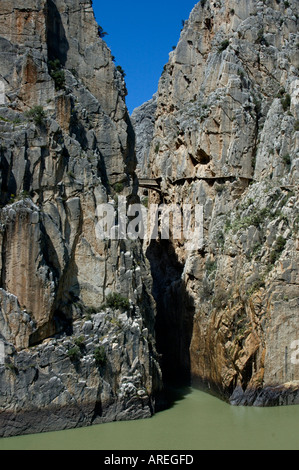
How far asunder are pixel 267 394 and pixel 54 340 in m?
12.7

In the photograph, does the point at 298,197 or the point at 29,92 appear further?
the point at 298,197

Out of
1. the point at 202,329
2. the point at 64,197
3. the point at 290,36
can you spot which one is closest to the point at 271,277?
the point at 202,329

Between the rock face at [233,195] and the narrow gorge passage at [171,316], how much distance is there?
0.14 meters

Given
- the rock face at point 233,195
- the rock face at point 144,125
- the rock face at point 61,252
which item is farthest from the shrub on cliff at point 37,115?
the rock face at point 144,125

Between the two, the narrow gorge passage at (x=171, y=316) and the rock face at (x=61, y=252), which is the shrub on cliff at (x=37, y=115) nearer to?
the rock face at (x=61, y=252)

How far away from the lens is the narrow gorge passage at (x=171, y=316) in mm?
48094

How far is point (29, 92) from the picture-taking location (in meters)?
37.1

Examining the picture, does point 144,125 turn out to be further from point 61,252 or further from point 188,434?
point 188,434

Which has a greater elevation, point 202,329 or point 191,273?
point 191,273

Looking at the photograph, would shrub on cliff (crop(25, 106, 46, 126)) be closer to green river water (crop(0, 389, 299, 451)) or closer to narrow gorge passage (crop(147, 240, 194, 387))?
green river water (crop(0, 389, 299, 451))

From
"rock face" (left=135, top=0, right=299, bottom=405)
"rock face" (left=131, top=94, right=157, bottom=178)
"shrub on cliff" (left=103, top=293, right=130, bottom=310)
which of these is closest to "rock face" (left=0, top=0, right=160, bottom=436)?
"shrub on cliff" (left=103, top=293, right=130, bottom=310)

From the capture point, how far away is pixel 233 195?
158 feet

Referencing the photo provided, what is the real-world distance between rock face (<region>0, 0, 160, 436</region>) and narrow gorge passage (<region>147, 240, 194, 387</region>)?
9.33m

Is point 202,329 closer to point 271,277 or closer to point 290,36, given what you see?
point 271,277
